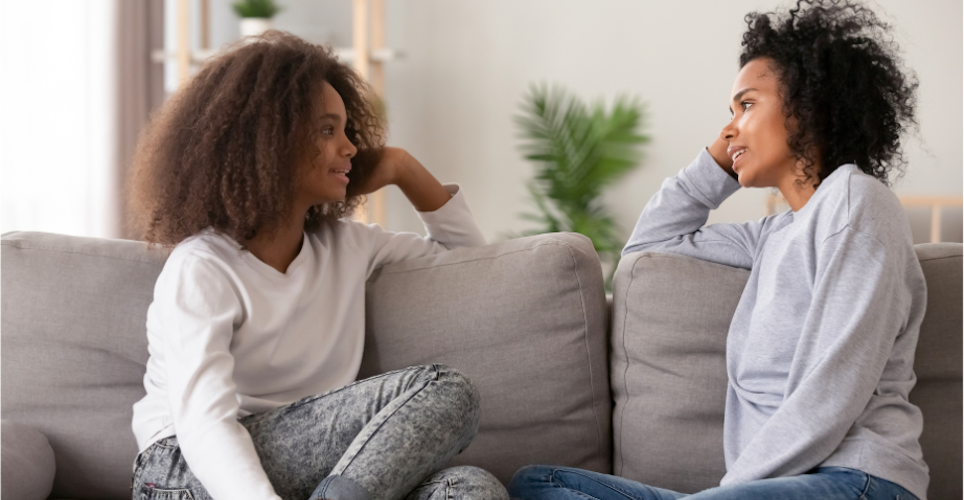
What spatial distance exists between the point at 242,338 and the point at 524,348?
18.7 inches

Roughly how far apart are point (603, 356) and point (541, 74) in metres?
2.52

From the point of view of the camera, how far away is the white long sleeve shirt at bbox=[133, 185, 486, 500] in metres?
1.05

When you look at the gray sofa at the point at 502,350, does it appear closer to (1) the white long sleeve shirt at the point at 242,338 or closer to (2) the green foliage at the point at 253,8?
(1) the white long sleeve shirt at the point at 242,338

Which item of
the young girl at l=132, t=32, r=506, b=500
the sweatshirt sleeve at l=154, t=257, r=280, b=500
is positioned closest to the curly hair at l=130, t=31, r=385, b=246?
the young girl at l=132, t=32, r=506, b=500

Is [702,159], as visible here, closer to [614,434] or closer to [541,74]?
[614,434]

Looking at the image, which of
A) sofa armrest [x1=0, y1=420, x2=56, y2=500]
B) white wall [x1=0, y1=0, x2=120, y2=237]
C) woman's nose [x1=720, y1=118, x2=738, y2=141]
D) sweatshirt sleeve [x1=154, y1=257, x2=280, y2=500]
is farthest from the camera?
white wall [x1=0, y1=0, x2=120, y2=237]

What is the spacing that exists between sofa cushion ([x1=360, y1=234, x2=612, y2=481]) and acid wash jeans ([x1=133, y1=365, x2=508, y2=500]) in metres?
0.23

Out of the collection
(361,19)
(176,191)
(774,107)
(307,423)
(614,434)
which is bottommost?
(614,434)

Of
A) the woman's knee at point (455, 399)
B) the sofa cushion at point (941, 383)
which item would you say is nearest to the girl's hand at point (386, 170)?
the woman's knee at point (455, 399)

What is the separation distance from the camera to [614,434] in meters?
1.42

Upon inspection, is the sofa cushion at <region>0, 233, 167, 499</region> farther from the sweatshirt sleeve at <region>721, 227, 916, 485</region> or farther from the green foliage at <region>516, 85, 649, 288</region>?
the green foliage at <region>516, 85, 649, 288</region>

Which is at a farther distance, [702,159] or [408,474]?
[702,159]

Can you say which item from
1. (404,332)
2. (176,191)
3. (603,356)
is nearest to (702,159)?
(603,356)

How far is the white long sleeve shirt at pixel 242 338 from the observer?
3.46 feet
